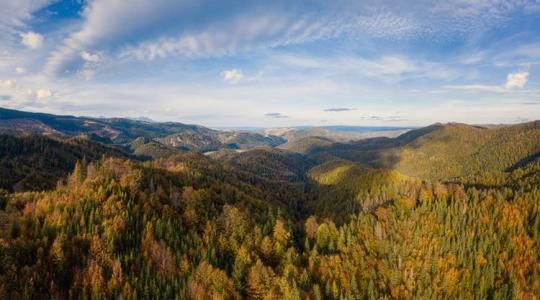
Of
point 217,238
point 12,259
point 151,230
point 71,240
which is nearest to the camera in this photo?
point 12,259

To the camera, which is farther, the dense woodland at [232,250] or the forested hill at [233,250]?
the forested hill at [233,250]

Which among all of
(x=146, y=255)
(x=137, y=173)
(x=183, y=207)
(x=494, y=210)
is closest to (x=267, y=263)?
(x=146, y=255)

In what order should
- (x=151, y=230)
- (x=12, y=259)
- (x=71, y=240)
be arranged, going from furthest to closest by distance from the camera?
(x=151, y=230) < (x=71, y=240) < (x=12, y=259)

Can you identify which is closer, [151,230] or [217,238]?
[151,230]

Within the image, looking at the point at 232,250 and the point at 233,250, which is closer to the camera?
the point at 233,250

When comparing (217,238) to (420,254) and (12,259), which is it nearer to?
(12,259)

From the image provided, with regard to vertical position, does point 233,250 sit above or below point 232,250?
above

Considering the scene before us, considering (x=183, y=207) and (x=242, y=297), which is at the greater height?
(x=183, y=207)

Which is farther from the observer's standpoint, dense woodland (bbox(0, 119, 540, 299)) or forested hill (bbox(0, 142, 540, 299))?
forested hill (bbox(0, 142, 540, 299))

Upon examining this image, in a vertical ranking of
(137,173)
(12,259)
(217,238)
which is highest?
(137,173)

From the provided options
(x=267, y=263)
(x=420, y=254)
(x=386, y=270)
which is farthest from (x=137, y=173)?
(x=420, y=254)
